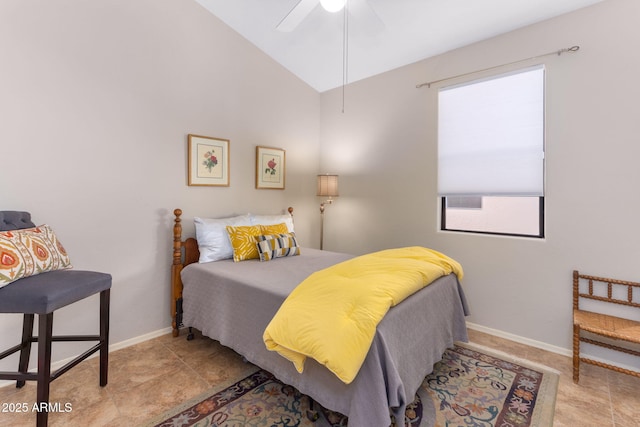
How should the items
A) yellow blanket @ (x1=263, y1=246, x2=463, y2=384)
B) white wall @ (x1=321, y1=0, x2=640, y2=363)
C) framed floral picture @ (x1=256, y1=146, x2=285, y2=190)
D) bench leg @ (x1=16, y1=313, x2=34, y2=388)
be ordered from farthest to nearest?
framed floral picture @ (x1=256, y1=146, x2=285, y2=190) < white wall @ (x1=321, y1=0, x2=640, y2=363) < bench leg @ (x1=16, y1=313, x2=34, y2=388) < yellow blanket @ (x1=263, y1=246, x2=463, y2=384)

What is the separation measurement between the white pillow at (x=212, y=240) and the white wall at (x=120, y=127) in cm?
24

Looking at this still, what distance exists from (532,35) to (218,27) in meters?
2.86

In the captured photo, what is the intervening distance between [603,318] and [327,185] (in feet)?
8.80

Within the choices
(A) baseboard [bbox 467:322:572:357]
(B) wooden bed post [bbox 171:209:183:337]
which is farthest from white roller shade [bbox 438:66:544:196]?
(B) wooden bed post [bbox 171:209:183:337]

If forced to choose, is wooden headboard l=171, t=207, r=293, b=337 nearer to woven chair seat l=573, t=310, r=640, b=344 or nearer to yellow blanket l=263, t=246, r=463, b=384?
yellow blanket l=263, t=246, r=463, b=384

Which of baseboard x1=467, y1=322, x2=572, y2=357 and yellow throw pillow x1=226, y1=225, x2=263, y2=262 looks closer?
baseboard x1=467, y1=322, x2=572, y2=357

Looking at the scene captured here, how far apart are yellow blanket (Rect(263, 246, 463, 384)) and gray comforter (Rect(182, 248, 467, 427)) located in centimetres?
10

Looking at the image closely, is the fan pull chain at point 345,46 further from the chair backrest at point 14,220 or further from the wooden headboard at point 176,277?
the chair backrest at point 14,220

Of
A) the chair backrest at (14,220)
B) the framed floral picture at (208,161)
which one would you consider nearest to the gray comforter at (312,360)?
the framed floral picture at (208,161)

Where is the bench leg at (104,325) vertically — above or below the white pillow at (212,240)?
below

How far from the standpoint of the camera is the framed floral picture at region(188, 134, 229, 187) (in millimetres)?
2910

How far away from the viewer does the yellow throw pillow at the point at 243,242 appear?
2.71 meters

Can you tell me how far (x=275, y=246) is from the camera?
2830mm

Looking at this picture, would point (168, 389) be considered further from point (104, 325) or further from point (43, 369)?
point (43, 369)
